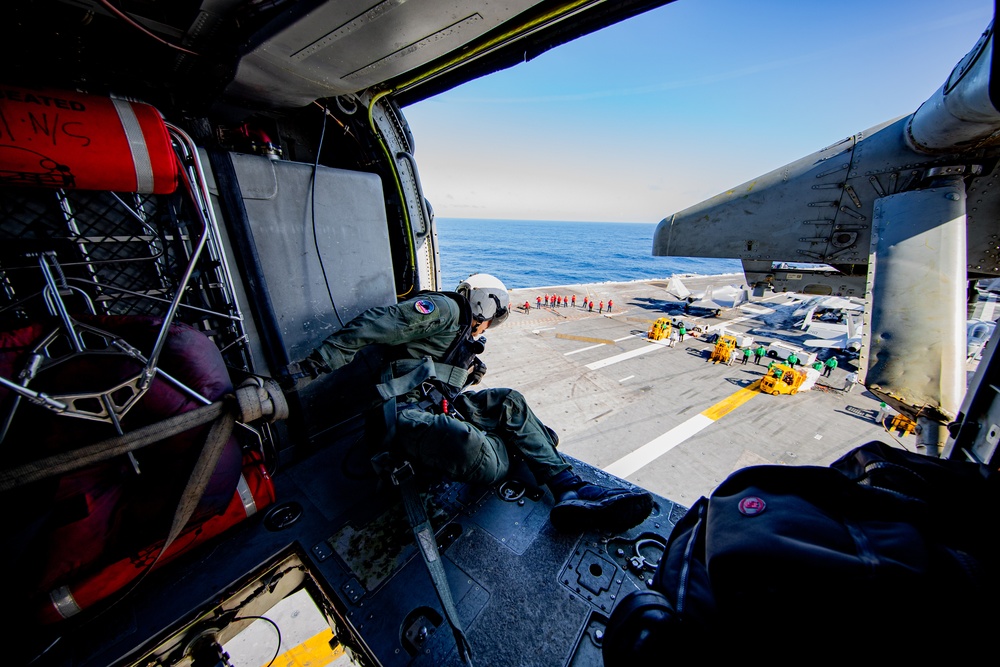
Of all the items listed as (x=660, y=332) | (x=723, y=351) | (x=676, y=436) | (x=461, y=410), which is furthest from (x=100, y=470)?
(x=660, y=332)

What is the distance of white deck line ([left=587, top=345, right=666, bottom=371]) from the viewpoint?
1288 cm

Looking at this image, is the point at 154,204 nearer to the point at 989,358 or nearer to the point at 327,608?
the point at 327,608

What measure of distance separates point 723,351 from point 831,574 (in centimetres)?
1504

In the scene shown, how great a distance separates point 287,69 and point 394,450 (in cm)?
278

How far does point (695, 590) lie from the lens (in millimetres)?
1209

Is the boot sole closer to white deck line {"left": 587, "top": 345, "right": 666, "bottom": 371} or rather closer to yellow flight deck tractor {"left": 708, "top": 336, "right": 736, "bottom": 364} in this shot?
white deck line {"left": 587, "top": 345, "right": 666, "bottom": 371}

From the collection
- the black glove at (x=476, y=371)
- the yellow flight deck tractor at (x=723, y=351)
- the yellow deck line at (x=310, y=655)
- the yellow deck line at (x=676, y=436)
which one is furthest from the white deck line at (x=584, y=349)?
the yellow deck line at (x=310, y=655)

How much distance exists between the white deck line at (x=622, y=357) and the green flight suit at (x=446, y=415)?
394 inches

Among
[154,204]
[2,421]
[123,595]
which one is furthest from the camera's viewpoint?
[154,204]

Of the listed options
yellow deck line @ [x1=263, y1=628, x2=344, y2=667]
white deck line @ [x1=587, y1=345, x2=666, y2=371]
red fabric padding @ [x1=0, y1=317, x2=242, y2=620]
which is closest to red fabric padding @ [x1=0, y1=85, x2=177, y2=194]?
red fabric padding @ [x1=0, y1=317, x2=242, y2=620]

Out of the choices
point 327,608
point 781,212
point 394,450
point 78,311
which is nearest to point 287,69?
point 78,311

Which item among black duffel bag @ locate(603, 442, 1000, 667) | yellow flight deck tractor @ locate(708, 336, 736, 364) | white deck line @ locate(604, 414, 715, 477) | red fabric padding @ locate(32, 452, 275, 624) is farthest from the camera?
yellow flight deck tractor @ locate(708, 336, 736, 364)

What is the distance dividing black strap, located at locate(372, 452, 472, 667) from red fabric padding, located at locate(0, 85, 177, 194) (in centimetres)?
217

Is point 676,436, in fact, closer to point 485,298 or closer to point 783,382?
point 783,382
